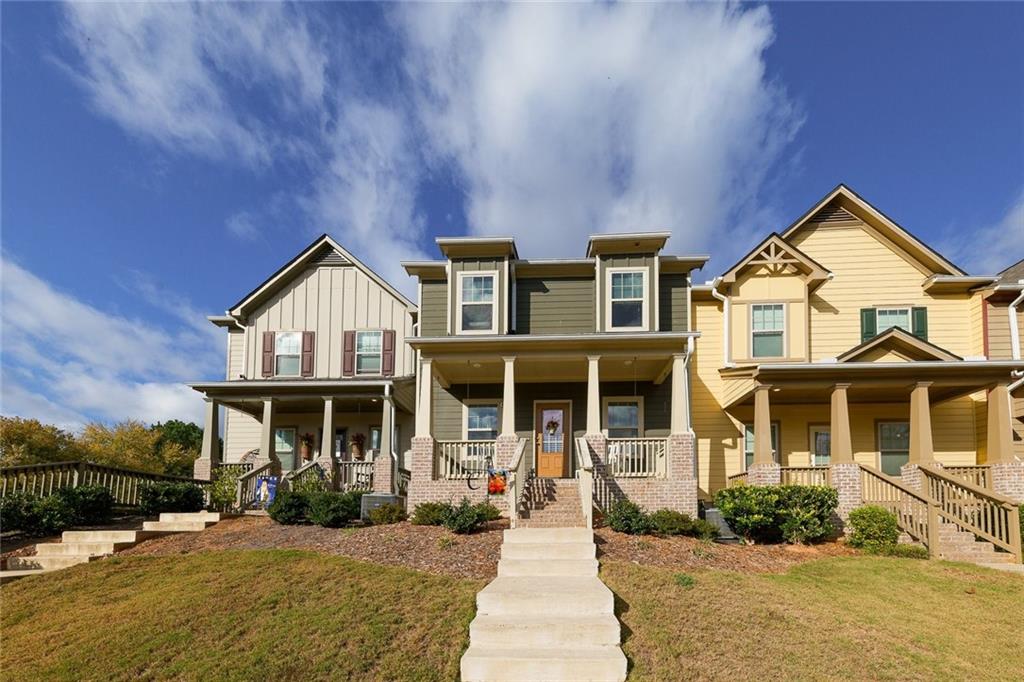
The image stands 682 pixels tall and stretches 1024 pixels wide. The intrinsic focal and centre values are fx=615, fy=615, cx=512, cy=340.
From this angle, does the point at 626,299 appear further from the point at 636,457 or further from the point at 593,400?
the point at 636,457

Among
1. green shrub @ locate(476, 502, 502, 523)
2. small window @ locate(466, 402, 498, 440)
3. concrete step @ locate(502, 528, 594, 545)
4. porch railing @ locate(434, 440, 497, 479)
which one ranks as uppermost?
small window @ locate(466, 402, 498, 440)

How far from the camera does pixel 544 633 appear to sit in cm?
698

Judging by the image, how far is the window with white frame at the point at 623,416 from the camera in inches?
651

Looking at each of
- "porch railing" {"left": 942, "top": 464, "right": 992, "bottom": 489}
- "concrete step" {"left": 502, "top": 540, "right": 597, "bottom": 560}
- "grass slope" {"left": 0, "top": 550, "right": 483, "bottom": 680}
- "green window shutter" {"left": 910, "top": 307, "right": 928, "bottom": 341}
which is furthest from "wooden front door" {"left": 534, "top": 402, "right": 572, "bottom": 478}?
"green window shutter" {"left": 910, "top": 307, "right": 928, "bottom": 341}

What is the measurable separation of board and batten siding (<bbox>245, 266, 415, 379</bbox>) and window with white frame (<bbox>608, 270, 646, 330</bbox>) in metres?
6.42

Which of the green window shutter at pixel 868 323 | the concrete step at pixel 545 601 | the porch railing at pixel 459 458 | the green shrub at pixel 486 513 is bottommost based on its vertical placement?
the concrete step at pixel 545 601

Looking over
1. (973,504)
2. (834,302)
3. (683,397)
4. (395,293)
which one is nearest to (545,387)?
(683,397)

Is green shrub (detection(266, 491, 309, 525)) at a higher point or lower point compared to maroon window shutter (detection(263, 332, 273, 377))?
lower

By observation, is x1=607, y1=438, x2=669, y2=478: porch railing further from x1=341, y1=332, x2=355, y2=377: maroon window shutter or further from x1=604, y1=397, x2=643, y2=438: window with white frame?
x1=341, y1=332, x2=355, y2=377: maroon window shutter

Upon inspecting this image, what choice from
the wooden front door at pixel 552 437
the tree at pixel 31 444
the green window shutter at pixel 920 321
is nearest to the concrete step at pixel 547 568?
the wooden front door at pixel 552 437

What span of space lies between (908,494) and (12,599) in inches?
611

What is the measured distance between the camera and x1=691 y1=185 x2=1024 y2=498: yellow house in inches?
642

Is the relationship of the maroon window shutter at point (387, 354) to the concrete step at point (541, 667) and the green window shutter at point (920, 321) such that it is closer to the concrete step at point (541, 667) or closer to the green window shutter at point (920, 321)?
the concrete step at point (541, 667)

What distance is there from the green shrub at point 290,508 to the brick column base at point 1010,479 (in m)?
15.2
